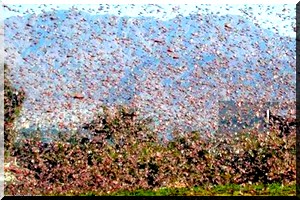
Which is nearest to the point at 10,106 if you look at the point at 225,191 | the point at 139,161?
the point at 139,161

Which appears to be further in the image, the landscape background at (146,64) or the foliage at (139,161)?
the landscape background at (146,64)

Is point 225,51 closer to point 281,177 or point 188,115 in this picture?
point 188,115

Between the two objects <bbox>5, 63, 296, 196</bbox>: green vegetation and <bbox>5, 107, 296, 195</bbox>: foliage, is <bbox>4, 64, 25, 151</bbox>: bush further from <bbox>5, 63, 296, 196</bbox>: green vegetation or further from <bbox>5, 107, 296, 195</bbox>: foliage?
<bbox>5, 107, 296, 195</bbox>: foliage

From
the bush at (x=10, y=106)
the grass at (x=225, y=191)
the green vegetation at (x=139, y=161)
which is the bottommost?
the grass at (x=225, y=191)

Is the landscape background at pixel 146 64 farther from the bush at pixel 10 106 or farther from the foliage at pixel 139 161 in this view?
the foliage at pixel 139 161

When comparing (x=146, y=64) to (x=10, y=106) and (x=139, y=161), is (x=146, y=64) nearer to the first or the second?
(x=139, y=161)

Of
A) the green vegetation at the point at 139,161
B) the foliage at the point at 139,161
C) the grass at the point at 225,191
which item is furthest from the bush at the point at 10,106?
the grass at the point at 225,191

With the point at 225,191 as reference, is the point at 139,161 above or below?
above

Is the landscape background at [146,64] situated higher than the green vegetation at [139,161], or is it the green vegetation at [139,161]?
the landscape background at [146,64]

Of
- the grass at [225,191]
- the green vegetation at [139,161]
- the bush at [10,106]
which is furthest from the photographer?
the bush at [10,106]

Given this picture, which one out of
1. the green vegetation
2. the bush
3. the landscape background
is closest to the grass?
the green vegetation

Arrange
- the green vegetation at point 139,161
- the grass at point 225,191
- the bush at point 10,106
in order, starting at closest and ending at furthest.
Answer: the grass at point 225,191
the green vegetation at point 139,161
the bush at point 10,106
